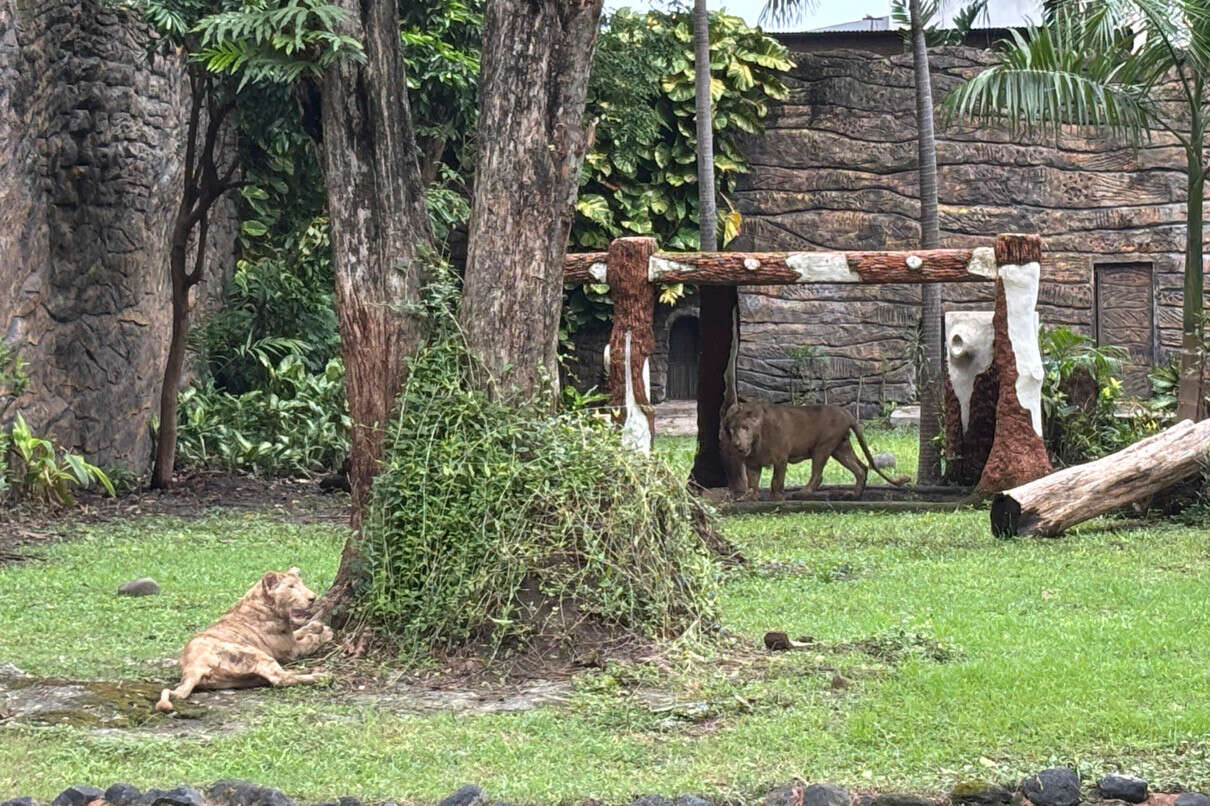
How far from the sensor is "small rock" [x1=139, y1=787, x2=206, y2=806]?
4570 mm

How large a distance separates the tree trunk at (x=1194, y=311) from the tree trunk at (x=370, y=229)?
25.8ft

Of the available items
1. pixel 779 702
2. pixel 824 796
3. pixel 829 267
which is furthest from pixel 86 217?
pixel 824 796

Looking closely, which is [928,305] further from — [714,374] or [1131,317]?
[1131,317]

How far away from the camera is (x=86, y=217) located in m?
13.1

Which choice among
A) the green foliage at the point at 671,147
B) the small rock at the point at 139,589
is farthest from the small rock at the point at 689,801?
the green foliage at the point at 671,147

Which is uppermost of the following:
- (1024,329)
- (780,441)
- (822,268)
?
(822,268)

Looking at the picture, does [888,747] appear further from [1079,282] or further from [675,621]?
[1079,282]

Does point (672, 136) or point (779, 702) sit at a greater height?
point (672, 136)

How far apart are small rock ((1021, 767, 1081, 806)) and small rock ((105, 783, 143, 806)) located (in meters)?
2.68

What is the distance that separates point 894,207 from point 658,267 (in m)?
7.95

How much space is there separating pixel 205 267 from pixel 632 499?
10522 mm

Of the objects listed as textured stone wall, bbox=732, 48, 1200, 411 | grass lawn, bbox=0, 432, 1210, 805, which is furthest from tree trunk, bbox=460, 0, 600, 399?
textured stone wall, bbox=732, 48, 1200, 411

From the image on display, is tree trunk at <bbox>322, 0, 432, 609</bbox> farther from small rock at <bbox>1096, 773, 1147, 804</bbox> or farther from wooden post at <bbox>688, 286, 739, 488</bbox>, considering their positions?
wooden post at <bbox>688, 286, 739, 488</bbox>

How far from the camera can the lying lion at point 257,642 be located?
6.14 m
